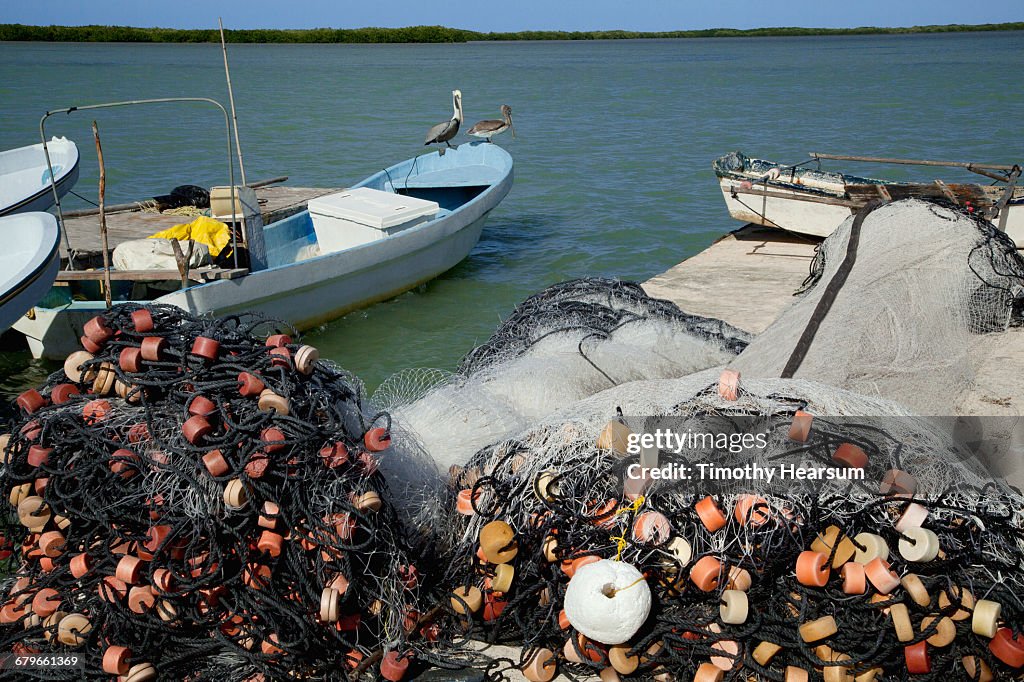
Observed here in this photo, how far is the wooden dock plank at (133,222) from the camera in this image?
9.52m

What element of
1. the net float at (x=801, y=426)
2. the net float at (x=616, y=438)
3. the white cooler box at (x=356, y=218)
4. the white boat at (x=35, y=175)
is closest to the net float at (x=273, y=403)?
the net float at (x=616, y=438)

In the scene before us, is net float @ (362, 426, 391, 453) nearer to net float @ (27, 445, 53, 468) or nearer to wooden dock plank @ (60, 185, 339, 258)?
net float @ (27, 445, 53, 468)

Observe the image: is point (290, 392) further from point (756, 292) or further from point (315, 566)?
point (756, 292)

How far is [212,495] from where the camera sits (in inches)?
104

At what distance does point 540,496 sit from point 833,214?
8.16 metres

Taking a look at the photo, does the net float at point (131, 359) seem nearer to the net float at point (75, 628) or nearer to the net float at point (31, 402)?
the net float at point (31, 402)

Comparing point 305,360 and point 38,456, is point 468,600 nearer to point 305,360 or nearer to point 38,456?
point 305,360

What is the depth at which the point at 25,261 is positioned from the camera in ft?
22.6

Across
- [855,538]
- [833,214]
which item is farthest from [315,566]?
[833,214]

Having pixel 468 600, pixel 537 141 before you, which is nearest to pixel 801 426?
pixel 468 600

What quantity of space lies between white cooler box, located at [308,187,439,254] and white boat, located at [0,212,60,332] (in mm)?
2855

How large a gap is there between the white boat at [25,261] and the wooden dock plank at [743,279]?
16.8 ft

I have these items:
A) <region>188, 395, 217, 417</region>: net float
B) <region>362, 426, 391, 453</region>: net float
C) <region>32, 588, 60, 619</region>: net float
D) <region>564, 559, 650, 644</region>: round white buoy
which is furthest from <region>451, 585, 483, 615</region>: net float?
<region>32, 588, 60, 619</region>: net float

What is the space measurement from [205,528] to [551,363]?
5.91 ft
